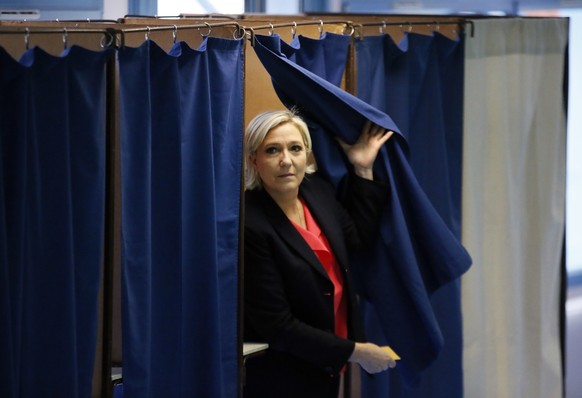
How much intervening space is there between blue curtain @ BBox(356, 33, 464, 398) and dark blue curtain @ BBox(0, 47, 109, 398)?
54.4 inches

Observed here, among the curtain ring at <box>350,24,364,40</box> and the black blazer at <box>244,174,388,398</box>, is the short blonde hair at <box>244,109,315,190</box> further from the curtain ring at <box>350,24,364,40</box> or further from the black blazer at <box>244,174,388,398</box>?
the curtain ring at <box>350,24,364,40</box>

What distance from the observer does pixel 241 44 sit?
133 inches

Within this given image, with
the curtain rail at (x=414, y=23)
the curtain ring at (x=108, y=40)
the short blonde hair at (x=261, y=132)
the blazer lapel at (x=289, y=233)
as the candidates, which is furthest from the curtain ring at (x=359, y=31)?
the curtain ring at (x=108, y=40)

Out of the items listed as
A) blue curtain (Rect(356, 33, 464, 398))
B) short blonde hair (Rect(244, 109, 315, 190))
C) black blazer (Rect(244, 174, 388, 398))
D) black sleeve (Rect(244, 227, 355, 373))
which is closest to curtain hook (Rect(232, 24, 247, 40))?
short blonde hair (Rect(244, 109, 315, 190))

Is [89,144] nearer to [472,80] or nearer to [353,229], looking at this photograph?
[353,229]

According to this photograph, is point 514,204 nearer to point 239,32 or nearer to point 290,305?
point 290,305

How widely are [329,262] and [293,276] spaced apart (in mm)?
177

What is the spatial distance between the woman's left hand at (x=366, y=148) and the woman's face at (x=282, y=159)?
25cm

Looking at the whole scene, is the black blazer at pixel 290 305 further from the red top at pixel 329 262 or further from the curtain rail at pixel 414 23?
the curtain rail at pixel 414 23

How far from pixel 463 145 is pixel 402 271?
1059 mm

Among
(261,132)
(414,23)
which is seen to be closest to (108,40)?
(261,132)

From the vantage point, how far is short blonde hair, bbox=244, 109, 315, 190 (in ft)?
11.4

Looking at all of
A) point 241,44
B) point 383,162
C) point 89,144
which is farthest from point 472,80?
point 89,144

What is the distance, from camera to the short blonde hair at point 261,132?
3473 mm
